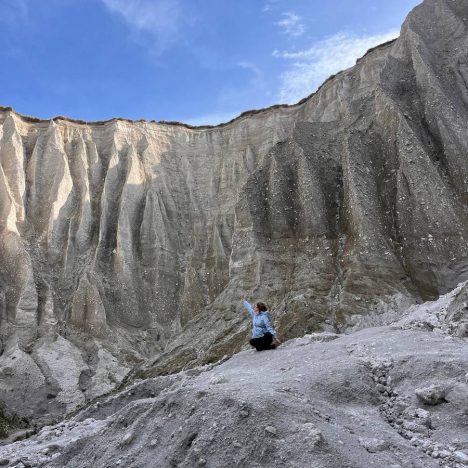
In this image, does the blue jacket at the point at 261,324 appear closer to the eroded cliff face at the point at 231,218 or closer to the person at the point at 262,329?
the person at the point at 262,329

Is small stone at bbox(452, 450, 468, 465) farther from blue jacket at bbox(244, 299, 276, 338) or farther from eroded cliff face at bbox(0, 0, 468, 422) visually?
eroded cliff face at bbox(0, 0, 468, 422)

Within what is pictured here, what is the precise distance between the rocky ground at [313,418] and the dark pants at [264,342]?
7.19 ft

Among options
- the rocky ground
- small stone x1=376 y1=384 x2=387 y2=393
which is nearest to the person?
the rocky ground

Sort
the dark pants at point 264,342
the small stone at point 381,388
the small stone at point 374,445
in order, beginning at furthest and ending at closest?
the dark pants at point 264,342, the small stone at point 381,388, the small stone at point 374,445

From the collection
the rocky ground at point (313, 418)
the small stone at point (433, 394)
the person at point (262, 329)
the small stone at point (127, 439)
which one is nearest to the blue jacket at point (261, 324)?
the person at point (262, 329)

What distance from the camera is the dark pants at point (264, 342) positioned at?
12883 mm

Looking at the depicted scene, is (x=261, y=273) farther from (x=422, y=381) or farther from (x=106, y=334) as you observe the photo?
(x=422, y=381)

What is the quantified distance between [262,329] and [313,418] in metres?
6.01

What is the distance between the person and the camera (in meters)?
12.5

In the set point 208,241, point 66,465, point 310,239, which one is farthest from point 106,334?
point 66,465

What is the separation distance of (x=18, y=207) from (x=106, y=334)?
14.0 m

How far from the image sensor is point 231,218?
42875 mm

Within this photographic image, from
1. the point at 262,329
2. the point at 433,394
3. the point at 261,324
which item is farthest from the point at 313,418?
the point at 262,329

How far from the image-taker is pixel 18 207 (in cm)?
4072
